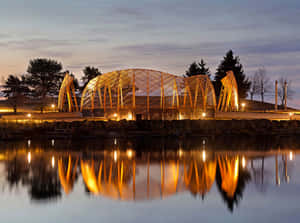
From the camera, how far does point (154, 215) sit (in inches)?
321

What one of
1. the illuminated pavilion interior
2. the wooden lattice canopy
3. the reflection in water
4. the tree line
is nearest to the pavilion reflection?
the reflection in water

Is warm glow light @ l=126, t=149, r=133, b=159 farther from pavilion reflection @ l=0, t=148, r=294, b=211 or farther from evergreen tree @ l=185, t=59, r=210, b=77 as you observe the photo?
evergreen tree @ l=185, t=59, r=210, b=77

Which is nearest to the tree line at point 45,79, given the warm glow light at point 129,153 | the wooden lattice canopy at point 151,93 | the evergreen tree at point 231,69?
the evergreen tree at point 231,69

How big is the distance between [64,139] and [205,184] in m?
15.1

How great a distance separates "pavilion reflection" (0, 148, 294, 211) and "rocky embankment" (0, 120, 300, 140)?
26.6 feet

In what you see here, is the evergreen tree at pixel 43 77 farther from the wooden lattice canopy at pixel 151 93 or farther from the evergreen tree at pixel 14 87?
the wooden lattice canopy at pixel 151 93

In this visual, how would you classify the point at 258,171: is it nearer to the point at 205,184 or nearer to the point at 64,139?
the point at 205,184

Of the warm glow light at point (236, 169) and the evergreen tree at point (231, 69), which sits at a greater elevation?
the evergreen tree at point (231, 69)

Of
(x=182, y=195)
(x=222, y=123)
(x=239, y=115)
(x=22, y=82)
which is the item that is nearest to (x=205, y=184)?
(x=182, y=195)

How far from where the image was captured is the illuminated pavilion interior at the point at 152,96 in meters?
37.7

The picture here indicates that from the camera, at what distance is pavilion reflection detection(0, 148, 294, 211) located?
10.1m

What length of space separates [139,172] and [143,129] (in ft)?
50.4

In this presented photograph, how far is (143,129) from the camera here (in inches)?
1104

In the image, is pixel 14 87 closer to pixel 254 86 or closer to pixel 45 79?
pixel 45 79
